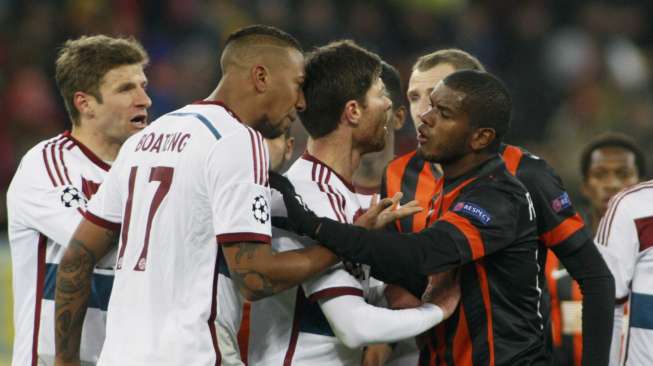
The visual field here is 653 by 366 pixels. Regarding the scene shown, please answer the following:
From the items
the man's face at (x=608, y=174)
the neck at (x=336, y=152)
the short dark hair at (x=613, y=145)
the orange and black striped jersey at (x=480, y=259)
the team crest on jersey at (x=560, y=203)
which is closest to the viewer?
the orange and black striped jersey at (x=480, y=259)

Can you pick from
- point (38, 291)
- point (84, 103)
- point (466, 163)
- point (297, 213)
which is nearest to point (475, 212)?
point (466, 163)

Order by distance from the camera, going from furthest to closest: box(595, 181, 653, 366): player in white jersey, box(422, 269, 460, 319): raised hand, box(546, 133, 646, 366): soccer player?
box(546, 133, 646, 366): soccer player
box(595, 181, 653, 366): player in white jersey
box(422, 269, 460, 319): raised hand

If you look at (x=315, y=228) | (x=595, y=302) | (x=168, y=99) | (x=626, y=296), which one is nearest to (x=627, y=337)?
(x=626, y=296)

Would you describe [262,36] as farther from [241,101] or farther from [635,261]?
[635,261]

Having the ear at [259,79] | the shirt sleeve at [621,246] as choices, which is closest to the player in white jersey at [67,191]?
the ear at [259,79]

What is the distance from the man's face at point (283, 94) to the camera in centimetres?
402

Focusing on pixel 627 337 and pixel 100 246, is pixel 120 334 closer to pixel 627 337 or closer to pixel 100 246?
pixel 100 246

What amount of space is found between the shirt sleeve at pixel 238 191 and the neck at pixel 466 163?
788 millimetres

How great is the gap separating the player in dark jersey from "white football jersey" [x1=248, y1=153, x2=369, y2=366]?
14cm

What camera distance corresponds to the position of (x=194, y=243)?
12.3 ft

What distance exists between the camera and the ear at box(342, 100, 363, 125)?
13.9ft

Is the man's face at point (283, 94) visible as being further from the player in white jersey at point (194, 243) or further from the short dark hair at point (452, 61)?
the short dark hair at point (452, 61)

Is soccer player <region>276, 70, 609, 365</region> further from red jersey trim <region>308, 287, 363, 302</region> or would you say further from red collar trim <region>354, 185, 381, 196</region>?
red collar trim <region>354, 185, 381, 196</region>

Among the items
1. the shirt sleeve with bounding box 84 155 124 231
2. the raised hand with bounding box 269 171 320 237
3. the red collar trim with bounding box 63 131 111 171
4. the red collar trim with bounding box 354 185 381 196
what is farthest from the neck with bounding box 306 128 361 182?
the red collar trim with bounding box 354 185 381 196
